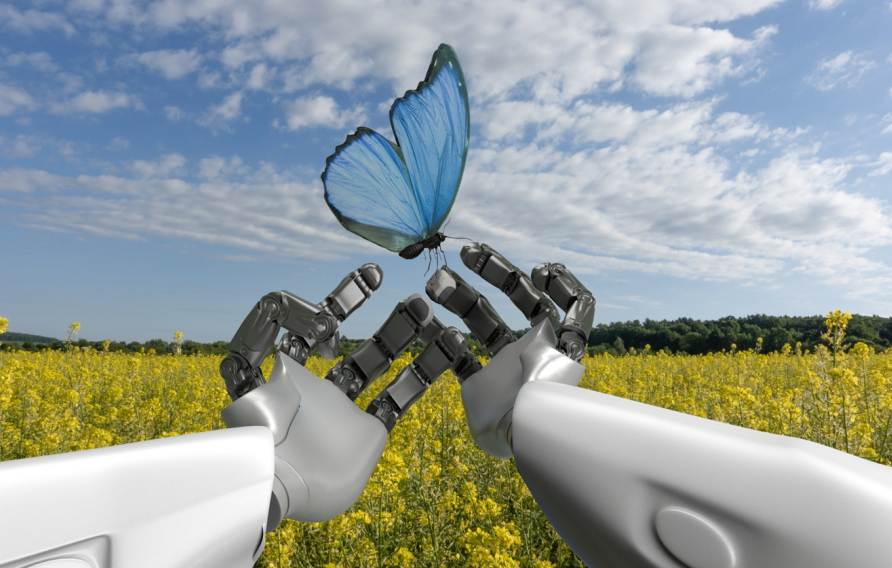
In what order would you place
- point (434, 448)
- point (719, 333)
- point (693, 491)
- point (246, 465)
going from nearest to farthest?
point (693, 491) → point (246, 465) → point (434, 448) → point (719, 333)

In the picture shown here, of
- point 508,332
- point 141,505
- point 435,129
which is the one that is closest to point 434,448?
point 508,332

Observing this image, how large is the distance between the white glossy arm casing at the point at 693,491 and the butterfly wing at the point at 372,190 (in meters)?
0.79

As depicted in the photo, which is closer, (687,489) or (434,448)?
(687,489)

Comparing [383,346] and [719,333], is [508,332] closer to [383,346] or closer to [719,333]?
[383,346]

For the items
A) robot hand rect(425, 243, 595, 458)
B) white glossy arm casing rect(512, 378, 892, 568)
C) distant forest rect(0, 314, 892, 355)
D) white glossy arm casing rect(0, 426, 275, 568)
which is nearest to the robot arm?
white glossy arm casing rect(512, 378, 892, 568)

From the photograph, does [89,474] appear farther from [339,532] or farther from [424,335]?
[339,532]

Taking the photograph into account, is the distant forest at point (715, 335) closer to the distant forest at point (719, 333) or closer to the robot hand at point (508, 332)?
the distant forest at point (719, 333)

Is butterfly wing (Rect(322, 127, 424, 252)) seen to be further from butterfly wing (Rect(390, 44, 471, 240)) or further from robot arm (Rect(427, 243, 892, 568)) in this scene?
robot arm (Rect(427, 243, 892, 568))

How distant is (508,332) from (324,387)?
60cm

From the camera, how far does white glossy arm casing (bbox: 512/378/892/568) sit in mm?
646

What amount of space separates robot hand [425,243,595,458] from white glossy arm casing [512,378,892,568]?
405mm

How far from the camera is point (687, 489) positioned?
2.42 ft

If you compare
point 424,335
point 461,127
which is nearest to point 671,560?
point 424,335

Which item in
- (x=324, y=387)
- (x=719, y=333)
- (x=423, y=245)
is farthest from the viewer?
(x=719, y=333)
